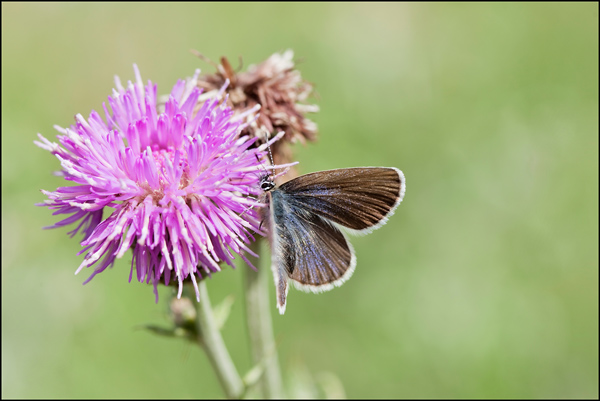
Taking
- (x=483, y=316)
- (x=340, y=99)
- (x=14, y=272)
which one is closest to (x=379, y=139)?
(x=340, y=99)

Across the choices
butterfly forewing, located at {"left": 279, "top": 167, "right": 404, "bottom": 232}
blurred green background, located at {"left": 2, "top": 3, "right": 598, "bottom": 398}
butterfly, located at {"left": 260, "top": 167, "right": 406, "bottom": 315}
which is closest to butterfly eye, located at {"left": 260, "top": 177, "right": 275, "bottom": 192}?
butterfly, located at {"left": 260, "top": 167, "right": 406, "bottom": 315}

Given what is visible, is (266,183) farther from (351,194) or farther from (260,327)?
(260,327)

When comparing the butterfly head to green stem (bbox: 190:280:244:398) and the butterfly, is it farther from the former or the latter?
green stem (bbox: 190:280:244:398)

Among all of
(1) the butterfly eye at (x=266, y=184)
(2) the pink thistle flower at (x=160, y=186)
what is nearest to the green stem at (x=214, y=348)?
(2) the pink thistle flower at (x=160, y=186)

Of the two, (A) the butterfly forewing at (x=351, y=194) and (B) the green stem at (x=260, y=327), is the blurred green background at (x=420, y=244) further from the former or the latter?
(A) the butterfly forewing at (x=351, y=194)

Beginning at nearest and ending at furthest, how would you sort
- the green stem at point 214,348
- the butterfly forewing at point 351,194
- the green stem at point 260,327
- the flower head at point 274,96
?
the butterfly forewing at point 351,194, the green stem at point 214,348, the flower head at point 274,96, the green stem at point 260,327

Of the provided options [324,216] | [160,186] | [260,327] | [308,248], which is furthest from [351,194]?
[260,327]

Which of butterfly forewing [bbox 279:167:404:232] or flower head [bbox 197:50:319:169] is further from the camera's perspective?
flower head [bbox 197:50:319:169]
